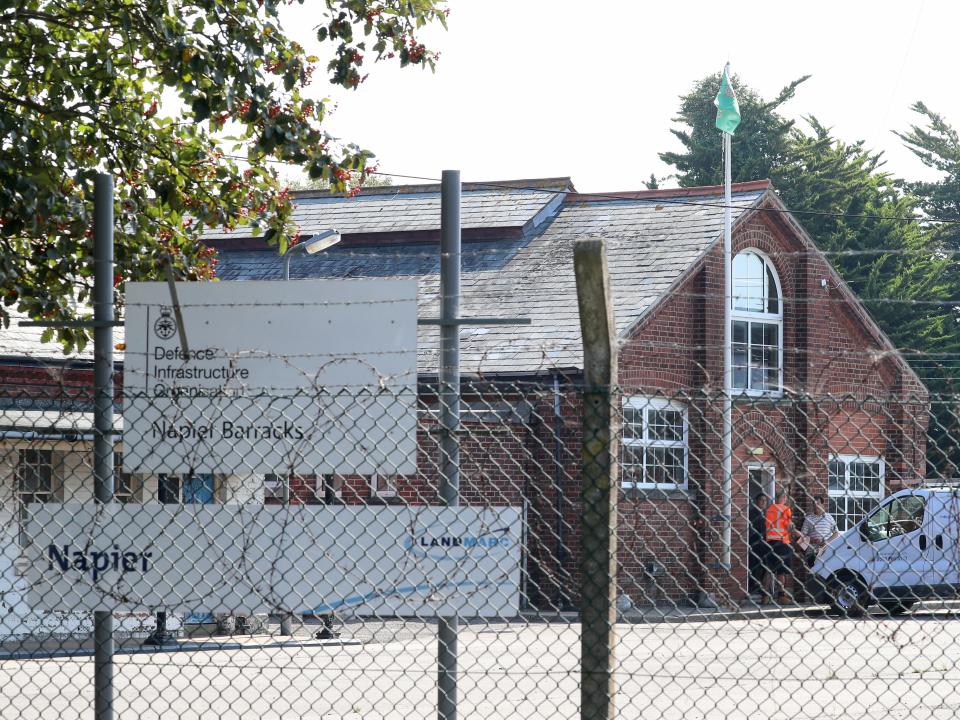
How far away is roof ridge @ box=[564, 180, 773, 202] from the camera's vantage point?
2595 centimetres

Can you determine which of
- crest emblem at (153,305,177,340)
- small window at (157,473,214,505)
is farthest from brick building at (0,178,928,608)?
crest emblem at (153,305,177,340)

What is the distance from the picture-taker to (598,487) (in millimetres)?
4824

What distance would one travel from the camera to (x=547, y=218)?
88.9 ft

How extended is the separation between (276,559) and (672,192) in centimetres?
2184

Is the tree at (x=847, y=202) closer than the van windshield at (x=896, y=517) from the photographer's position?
No

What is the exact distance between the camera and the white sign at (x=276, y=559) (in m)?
5.32

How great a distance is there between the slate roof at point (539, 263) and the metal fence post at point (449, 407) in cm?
1486

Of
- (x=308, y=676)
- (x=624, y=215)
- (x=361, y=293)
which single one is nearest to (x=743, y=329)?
(x=624, y=215)

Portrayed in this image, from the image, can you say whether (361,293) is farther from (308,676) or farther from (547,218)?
(547,218)

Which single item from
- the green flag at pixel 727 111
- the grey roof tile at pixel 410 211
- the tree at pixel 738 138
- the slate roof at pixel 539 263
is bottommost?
the slate roof at pixel 539 263

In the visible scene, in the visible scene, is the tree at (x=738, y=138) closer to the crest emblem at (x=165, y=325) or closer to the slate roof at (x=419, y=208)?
the slate roof at (x=419, y=208)

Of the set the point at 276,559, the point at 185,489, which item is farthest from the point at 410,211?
the point at 276,559

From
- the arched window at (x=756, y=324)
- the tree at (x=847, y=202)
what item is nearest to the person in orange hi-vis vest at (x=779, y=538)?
the arched window at (x=756, y=324)

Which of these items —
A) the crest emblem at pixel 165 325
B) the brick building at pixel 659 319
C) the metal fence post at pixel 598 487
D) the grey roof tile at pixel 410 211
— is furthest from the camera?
the grey roof tile at pixel 410 211
